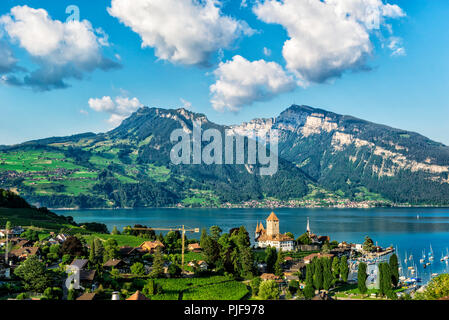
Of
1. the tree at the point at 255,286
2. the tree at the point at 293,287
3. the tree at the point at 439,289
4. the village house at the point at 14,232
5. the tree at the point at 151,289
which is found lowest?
the tree at the point at 293,287

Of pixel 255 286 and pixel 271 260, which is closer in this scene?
pixel 255 286

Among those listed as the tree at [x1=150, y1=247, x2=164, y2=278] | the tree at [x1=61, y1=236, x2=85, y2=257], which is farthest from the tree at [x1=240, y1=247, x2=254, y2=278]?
the tree at [x1=61, y1=236, x2=85, y2=257]

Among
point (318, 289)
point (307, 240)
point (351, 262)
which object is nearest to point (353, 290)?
point (318, 289)

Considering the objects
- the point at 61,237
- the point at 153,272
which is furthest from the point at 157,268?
the point at 61,237

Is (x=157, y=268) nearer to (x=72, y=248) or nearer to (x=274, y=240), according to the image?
(x=72, y=248)

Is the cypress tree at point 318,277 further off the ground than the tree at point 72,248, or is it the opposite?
the tree at point 72,248

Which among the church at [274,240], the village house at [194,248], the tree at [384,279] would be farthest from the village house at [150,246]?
the tree at [384,279]

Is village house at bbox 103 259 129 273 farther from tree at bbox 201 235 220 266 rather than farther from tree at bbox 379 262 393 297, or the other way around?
tree at bbox 379 262 393 297

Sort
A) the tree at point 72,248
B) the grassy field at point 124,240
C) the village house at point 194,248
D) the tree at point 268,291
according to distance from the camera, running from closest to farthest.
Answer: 1. the tree at point 268,291
2. the tree at point 72,248
3. the grassy field at point 124,240
4. the village house at point 194,248

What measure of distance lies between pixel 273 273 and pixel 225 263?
7.41 m

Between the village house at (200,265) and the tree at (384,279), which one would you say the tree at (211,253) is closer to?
the village house at (200,265)

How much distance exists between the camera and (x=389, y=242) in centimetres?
10625

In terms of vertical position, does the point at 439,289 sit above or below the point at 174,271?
above
